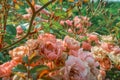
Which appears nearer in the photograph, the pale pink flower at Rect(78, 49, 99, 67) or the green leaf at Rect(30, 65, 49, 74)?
the green leaf at Rect(30, 65, 49, 74)

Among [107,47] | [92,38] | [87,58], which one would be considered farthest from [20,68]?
[92,38]

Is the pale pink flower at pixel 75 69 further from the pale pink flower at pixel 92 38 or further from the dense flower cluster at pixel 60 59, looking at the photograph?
the pale pink flower at pixel 92 38

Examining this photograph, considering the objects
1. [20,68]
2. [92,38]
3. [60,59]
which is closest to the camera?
[20,68]

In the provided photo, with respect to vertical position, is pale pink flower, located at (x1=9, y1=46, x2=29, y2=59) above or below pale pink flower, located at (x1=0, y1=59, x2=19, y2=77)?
above

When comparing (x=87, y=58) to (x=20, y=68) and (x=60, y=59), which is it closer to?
(x=60, y=59)

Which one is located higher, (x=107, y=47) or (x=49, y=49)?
(x=49, y=49)

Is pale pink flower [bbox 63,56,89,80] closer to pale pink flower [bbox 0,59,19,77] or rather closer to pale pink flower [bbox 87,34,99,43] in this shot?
pale pink flower [bbox 0,59,19,77]

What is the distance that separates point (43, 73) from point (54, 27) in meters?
0.54

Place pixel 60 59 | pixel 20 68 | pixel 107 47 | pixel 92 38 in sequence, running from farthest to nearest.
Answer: pixel 92 38
pixel 107 47
pixel 60 59
pixel 20 68

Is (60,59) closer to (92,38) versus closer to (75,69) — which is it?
(75,69)

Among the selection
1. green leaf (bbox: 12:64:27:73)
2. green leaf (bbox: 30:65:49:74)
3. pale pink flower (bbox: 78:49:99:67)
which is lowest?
pale pink flower (bbox: 78:49:99:67)

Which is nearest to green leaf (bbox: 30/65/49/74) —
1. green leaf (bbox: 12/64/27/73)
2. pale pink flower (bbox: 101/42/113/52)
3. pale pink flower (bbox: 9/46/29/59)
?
green leaf (bbox: 12/64/27/73)

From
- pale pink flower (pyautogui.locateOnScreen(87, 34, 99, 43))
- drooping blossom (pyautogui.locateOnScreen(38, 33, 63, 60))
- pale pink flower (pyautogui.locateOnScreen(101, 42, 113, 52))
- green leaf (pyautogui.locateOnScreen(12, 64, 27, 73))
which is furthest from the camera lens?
pale pink flower (pyautogui.locateOnScreen(87, 34, 99, 43))

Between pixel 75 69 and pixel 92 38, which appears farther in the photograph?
pixel 92 38
